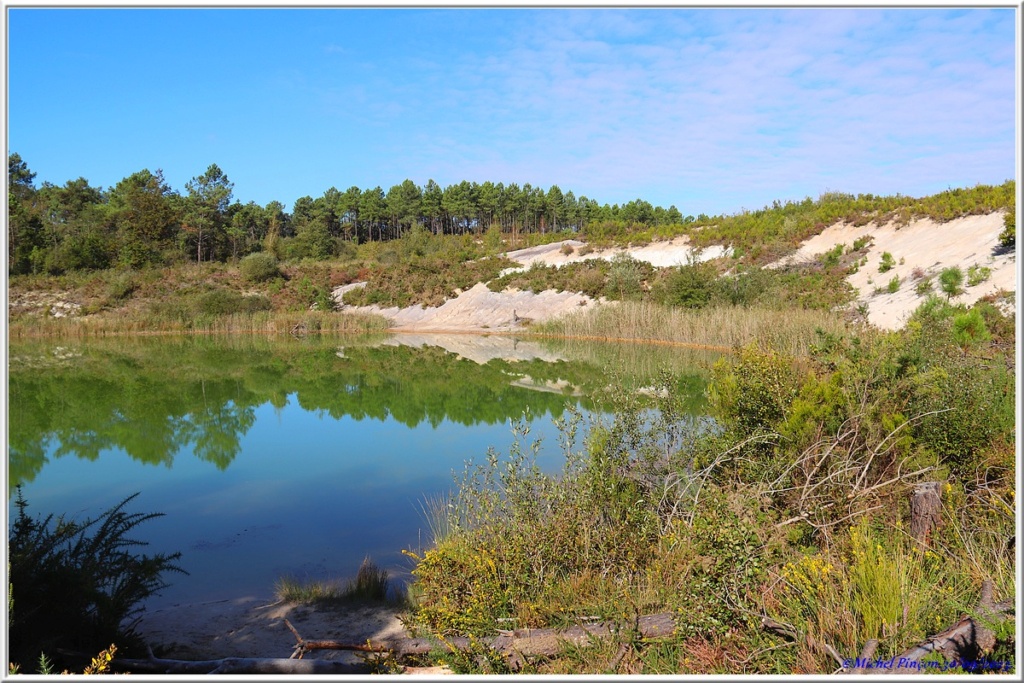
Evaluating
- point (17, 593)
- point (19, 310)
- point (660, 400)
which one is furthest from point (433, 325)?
point (17, 593)

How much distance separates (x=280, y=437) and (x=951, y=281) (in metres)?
16.4

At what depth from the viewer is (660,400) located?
20.3 ft

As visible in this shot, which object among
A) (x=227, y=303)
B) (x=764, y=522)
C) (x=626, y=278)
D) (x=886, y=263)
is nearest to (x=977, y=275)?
(x=886, y=263)

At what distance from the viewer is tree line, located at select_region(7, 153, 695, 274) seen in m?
37.3

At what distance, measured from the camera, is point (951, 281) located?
18.5m

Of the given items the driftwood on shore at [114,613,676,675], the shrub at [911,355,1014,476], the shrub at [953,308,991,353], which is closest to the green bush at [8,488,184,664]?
the driftwood on shore at [114,613,676,675]

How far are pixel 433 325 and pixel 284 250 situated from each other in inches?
757

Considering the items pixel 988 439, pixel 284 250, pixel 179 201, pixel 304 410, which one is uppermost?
pixel 179 201

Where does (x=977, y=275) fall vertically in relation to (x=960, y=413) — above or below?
above

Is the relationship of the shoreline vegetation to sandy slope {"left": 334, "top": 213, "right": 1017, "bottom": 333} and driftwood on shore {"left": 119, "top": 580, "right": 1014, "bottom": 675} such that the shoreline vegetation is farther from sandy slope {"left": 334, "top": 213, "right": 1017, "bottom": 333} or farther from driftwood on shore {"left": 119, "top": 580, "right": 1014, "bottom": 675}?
sandy slope {"left": 334, "top": 213, "right": 1017, "bottom": 333}

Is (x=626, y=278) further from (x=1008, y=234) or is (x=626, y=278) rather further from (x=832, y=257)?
(x=1008, y=234)

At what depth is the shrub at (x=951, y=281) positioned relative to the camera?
Result: 706 inches

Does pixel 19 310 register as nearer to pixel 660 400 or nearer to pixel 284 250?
pixel 284 250

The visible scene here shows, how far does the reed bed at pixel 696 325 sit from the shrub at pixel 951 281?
2497 millimetres
